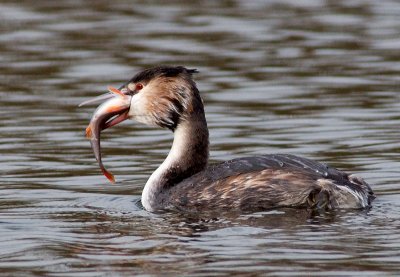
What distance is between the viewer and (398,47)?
18.4 meters

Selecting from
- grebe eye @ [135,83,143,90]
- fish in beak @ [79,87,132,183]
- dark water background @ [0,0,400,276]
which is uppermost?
grebe eye @ [135,83,143,90]

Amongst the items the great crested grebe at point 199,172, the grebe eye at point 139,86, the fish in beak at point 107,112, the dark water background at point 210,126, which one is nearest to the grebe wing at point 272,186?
the great crested grebe at point 199,172

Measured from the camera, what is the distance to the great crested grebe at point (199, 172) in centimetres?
1060

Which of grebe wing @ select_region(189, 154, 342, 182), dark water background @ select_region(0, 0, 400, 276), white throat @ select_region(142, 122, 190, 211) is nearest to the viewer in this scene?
dark water background @ select_region(0, 0, 400, 276)

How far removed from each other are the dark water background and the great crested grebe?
0.21m

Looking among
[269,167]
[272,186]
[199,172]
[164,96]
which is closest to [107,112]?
[164,96]

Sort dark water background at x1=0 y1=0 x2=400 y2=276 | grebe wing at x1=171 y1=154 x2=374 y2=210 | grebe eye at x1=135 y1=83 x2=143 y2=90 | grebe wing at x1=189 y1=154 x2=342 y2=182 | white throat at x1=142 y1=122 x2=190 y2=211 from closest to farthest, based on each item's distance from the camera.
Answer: dark water background at x1=0 y1=0 x2=400 y2=276 → grebe wing at x1=171 y1=154 x2=374 y2=210 → grebe wing at x1=189 y1=154 x2=342 y2=182 → white throat at x1=142 y1=122 x2=190 y2=211 → grebe eye at x1=135 y1=83 x2=143 y2=90

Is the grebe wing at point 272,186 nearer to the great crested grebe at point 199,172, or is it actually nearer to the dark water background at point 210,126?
the great crested grebe at point 199,172

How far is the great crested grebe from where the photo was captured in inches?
417

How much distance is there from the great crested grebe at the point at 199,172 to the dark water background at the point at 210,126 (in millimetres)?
211

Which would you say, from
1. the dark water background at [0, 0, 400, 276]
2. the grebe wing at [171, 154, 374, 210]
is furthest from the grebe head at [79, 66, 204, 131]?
the dark water background at [0, 0, 400, 276]

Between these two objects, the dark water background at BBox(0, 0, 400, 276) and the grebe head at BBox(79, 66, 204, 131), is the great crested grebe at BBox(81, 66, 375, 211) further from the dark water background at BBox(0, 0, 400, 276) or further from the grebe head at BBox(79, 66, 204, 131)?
the dark water background at BBox(0, 0, 400, 276)

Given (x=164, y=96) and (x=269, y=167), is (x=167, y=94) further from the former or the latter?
(x=269, y=167)

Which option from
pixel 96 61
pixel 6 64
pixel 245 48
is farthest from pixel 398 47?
pixel 6 64
